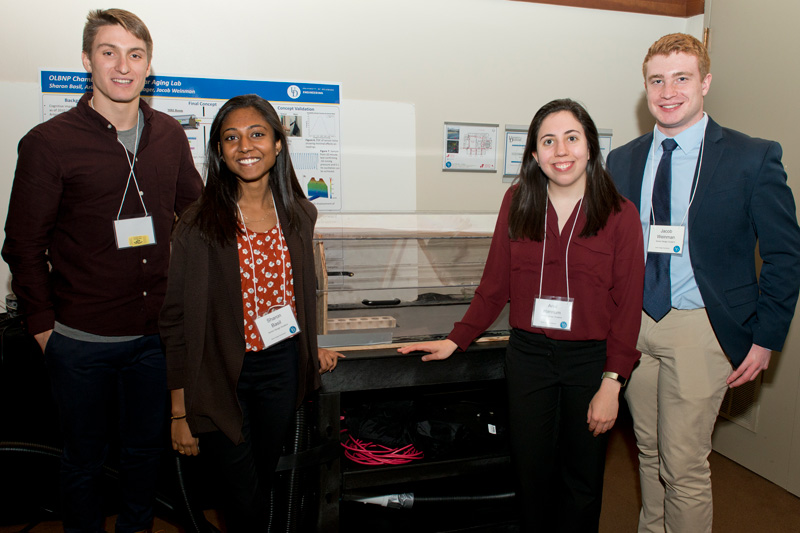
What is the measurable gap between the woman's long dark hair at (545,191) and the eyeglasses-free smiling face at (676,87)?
0.30 meters

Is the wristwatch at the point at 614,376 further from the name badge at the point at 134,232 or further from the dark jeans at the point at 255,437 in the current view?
the name badge at the point at 134,232

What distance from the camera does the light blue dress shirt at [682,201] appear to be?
153 cm

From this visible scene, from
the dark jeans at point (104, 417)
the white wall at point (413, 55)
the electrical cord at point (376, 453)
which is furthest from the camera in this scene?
the white wall at point (413, 55)

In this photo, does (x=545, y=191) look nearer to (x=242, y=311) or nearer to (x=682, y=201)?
(x=682, y=201)

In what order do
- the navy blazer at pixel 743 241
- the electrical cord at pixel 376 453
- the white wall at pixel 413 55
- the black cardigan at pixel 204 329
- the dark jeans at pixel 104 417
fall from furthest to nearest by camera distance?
1. the white wall at pixel 413 55
2. the electrical cord at pixel 376 453
3. the dark jeans at pixel 104 417
4. the navy blazer at pixel 743 241
5. the black cardigan at pixel 204 329

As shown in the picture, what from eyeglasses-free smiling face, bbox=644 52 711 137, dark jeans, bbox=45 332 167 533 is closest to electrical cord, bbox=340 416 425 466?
dark jeans, bbox=45 332 167 533

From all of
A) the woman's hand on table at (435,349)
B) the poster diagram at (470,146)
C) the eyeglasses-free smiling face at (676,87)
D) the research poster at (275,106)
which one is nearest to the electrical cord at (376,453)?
the woman's hand on table at (435,349)

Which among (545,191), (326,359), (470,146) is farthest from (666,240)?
(470,146)

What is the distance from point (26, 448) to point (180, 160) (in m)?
1.19

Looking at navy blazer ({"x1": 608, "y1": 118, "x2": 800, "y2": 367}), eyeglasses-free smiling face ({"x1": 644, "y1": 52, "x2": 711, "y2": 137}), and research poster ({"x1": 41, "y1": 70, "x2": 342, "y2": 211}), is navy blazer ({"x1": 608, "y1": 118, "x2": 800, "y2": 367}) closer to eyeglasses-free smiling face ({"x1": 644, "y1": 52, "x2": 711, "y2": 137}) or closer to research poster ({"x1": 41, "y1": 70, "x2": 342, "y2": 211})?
eyeglasses-free smiling face ({"x1": 644, "y1": 52, "x2": 711, "y2": 137})

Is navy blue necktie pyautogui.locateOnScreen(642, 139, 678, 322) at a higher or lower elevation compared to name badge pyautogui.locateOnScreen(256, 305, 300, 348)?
higher

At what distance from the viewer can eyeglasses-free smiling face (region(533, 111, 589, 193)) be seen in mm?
1374

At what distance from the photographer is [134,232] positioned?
5.24ft

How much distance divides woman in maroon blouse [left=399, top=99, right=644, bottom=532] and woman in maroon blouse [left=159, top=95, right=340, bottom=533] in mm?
577
